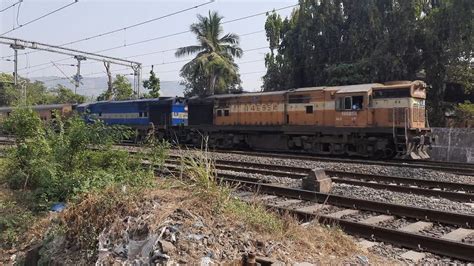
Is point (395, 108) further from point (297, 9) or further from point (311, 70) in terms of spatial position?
point (297, 9)

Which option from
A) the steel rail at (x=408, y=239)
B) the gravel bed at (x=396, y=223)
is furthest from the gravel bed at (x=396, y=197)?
the steel rail at (x=408, y=239)

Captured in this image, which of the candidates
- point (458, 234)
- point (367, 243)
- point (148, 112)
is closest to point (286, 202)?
point (367, 243)

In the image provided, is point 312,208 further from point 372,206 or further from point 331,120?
point 331,120

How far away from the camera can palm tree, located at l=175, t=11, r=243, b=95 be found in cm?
3938

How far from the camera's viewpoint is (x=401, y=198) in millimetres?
9484

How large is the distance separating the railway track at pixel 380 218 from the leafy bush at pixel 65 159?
6.60 ft

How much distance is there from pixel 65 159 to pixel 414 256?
6195 millimetres

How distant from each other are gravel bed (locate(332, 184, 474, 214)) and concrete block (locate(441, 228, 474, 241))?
1.55 metres

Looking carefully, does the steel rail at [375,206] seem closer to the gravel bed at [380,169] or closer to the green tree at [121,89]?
the gravel bed at [380,169]

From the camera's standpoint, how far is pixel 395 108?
1750 cm

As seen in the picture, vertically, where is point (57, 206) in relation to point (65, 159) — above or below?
below

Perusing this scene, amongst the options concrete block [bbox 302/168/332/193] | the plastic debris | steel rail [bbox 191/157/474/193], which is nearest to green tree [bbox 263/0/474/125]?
steel rail [bbox 191/157/474/193]

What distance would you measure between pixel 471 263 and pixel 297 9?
32.2 meters

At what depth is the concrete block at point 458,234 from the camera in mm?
6523
